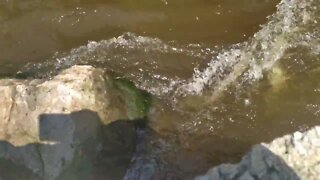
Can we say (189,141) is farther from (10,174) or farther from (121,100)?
(10,174)

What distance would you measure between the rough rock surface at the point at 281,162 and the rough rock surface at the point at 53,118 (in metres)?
1.23

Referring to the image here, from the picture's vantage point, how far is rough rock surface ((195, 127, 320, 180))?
5.22m

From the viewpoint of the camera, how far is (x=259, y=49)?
7.09m


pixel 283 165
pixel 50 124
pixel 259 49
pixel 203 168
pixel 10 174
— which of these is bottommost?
pixel 10 174

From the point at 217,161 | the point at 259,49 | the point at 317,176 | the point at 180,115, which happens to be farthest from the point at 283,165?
the point at 259,49

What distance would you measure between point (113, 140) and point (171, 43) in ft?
5.89

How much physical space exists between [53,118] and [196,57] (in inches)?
80.6

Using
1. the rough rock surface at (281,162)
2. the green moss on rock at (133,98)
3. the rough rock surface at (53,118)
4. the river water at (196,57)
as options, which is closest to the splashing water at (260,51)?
the river water at (196,57)

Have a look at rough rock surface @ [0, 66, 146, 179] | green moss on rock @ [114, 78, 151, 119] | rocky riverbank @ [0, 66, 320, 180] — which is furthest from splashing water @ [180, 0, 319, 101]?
rough rock surface @ [0, 66, 146, 179]

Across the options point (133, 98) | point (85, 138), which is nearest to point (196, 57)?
point (133, 98)

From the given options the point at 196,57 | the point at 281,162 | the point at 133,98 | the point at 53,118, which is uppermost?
the point at 196,57

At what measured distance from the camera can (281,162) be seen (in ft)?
17.3

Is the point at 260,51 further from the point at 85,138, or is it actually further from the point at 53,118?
the point at 53,118

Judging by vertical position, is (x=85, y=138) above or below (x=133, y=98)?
below
